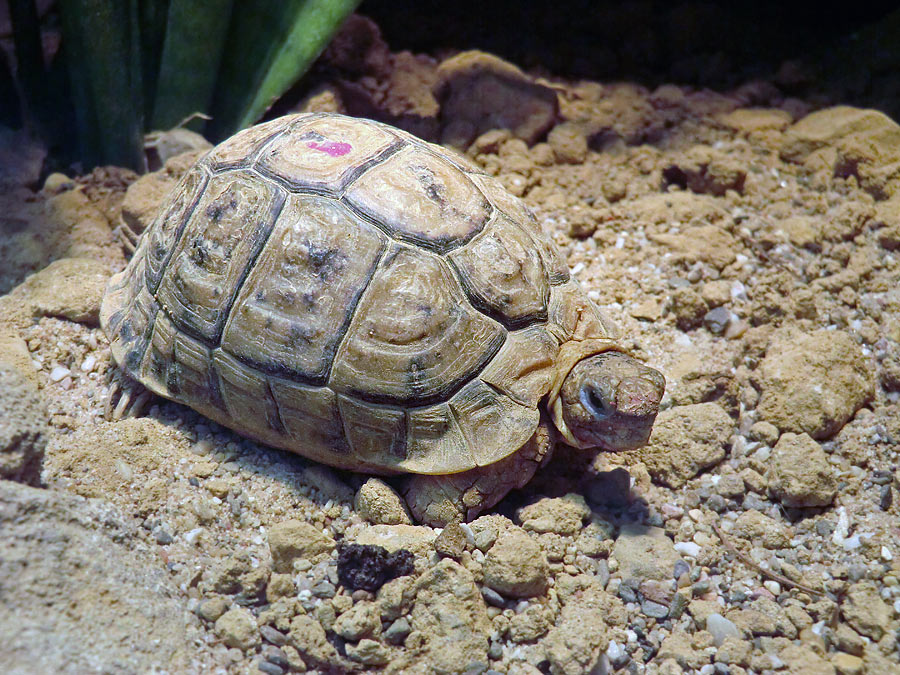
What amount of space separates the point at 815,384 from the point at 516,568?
1540 millimetres

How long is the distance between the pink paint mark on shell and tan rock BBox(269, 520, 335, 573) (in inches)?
56.6

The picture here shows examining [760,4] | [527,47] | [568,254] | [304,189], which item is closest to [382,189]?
[304,189]

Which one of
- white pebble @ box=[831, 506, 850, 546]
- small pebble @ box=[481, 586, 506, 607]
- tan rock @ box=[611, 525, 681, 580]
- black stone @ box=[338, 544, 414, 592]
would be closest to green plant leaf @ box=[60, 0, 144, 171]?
black stone @ box=[338, 544, 414, 592]

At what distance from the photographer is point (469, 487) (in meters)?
2.81

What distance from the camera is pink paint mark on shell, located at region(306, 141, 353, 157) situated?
9.83ft

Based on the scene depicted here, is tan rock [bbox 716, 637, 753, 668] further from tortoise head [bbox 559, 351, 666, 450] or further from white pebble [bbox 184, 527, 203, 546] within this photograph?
white pebble [bbox 184, 527, 203, 546]

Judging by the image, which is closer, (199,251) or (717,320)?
(199,251)

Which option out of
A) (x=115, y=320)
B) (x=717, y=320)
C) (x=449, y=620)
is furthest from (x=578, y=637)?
(x=115, y=320)

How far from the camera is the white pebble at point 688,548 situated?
2809mm

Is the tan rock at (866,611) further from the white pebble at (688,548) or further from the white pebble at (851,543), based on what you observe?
the white pebble at (688,548)

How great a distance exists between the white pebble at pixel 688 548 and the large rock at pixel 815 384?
68 cm

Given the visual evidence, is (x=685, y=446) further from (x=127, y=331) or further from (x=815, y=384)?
(x=127, y=331)

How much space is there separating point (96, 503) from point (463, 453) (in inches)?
49.8

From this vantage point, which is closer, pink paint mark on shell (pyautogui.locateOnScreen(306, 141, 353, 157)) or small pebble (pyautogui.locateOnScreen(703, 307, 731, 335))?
pink paint mark on shell (pyautogui.locateOnScreen(306, 141, 353, 157))
